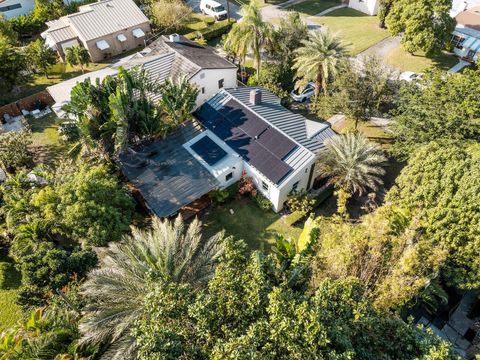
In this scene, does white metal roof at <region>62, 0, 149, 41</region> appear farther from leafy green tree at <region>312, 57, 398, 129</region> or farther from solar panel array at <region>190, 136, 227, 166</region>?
leafy green tree at <region>312, 57, 398, 129</region>

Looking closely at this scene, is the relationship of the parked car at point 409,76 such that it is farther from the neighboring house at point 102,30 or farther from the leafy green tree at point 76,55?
the leafy green tree at point 76,55

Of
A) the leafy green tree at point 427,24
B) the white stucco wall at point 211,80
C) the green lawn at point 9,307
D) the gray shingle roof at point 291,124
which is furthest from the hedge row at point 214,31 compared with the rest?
the green lawn at point 9,307

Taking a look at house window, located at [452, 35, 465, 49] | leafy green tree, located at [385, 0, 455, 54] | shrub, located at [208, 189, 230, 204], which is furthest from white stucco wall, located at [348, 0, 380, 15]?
shrub, located at [208, 189, 230, 204]

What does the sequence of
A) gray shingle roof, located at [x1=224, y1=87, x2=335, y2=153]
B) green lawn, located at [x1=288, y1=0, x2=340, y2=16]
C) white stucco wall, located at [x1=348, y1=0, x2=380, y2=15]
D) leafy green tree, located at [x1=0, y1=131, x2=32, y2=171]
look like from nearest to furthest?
gray shingle roof, located at [x1=224, y1=87, x2=335, y2=153] → leafy green tree, located at [x1=0, y1=131, x2=32, y2=171] → white stucco wall, located at [x1=348, y1=0, x2=380, y2=15] → green lawn, located at [x1=288, y1=0, x2=340, y2=16]

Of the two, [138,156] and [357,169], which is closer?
[357,169]

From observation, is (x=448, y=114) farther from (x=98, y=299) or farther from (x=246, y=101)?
(x=98, y=299)

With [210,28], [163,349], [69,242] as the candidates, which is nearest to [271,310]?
[163,349]
